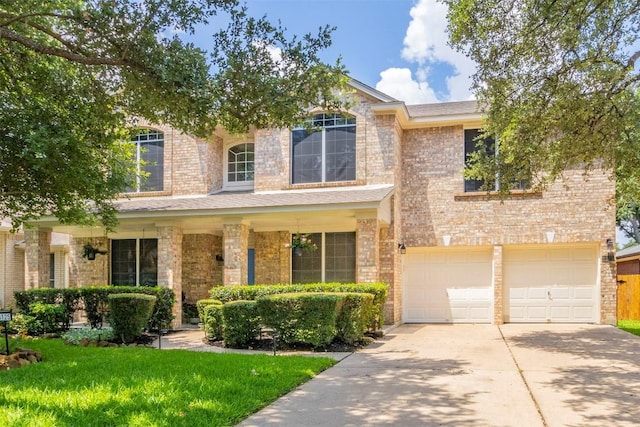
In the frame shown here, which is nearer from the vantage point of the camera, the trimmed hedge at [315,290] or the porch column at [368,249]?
the trimmed hedge at [315,290]

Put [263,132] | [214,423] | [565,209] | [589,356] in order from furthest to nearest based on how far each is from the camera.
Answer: [263,132] < [565,209] < [589,356] < [214,423]

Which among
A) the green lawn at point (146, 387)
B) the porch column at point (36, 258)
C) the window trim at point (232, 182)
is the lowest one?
the green lawn at point (146, 387)

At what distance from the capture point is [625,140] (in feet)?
33.8

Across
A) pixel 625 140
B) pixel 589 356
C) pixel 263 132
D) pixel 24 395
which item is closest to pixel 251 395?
pixel 24 395

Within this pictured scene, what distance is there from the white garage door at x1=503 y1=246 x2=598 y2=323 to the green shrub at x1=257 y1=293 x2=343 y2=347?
7100mm

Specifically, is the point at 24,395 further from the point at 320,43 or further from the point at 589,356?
the point at 589,356

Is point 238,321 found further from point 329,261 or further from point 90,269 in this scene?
point 90,269

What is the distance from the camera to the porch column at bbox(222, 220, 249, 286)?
13.7 m

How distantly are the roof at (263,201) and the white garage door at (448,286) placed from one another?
300 centimetres

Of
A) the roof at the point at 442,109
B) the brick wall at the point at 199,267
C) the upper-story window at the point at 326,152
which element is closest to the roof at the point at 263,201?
the upper-story window at the point at 326,152

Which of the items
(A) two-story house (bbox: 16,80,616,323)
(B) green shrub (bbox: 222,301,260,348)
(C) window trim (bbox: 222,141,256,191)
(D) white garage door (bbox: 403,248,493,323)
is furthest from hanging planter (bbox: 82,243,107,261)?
(D) white garage door (bbox: 403,248,493,323)

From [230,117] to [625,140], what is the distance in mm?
7580

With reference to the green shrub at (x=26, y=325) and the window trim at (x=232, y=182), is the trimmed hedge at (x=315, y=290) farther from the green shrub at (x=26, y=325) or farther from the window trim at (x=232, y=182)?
the window trim at (x=232, y=182)

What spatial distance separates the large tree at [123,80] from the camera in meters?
7.66
